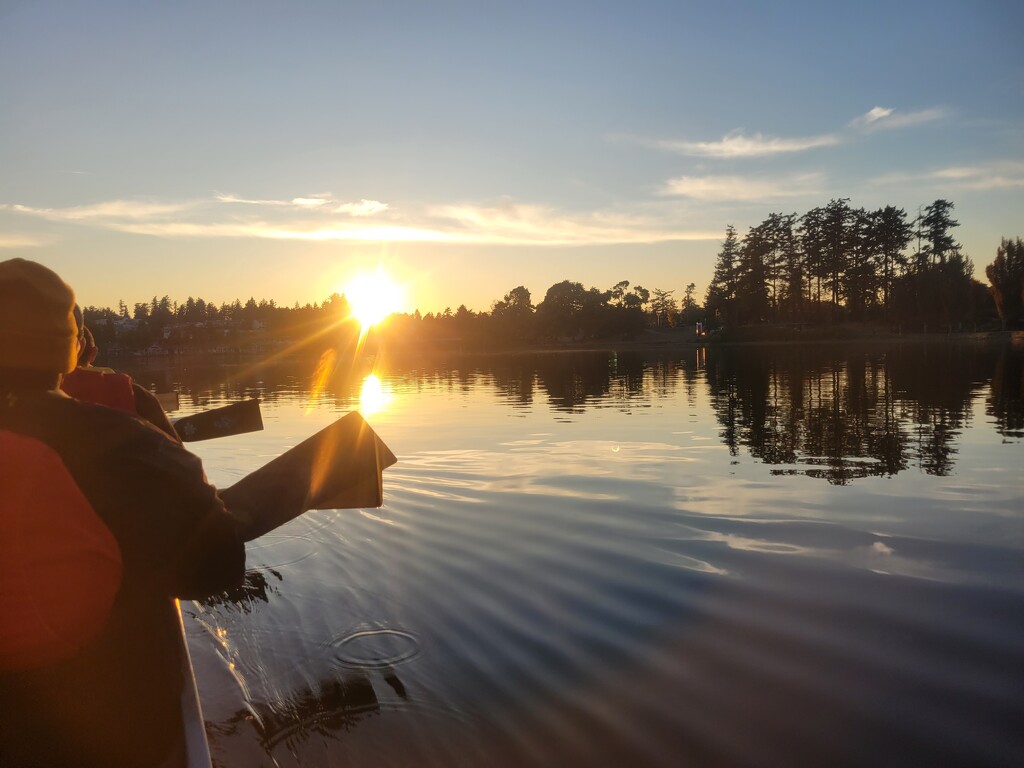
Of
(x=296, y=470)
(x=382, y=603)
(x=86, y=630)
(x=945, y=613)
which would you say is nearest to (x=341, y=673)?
(x=382, y=603)

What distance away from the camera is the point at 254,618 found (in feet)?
19.4

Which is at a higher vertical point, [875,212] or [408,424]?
[875,212]

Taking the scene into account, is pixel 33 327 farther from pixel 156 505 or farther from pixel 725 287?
pixel 725 287

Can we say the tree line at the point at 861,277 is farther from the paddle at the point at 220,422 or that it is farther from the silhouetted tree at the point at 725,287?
the paddle at the point at 220,422

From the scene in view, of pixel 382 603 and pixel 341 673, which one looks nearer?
pixel 341 673

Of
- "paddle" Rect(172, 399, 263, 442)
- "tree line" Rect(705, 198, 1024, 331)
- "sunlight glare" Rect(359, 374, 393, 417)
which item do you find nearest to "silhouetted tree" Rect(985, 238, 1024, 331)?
"tree line" Rect(705, 198, 1024, 331)

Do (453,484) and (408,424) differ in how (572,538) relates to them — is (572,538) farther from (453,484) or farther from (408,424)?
(408,424)

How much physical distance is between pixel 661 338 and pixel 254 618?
120787 millimetres

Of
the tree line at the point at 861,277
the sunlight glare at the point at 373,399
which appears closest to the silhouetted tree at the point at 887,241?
the tree line at the point at 861,277

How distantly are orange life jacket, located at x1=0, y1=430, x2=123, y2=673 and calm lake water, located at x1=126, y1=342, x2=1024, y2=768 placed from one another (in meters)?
2.47

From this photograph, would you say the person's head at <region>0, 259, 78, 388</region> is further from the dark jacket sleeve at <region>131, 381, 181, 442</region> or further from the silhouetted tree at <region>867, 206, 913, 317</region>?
the silhouetted tree at <region>867, 206, 913, 317</region>

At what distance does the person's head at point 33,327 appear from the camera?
192 centimetres

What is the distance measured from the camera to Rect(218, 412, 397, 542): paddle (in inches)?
100

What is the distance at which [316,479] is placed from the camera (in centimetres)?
271
